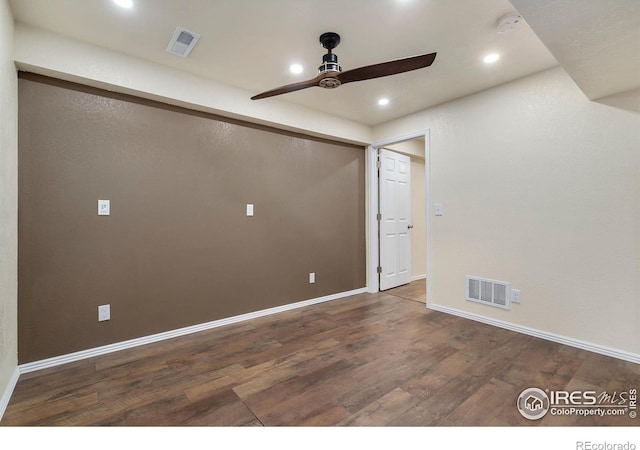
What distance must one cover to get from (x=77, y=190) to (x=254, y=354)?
195cm

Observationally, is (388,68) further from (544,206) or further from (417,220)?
(417,220)

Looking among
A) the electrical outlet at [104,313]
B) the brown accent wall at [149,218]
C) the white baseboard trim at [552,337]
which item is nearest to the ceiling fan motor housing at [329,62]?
the brown accent wall at [149,218]

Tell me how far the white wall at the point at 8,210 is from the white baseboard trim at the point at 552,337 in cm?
378

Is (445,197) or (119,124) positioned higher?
(119,124)

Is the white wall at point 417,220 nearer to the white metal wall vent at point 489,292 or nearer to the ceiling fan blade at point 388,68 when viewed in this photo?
the white metal wall vent at point 489,292

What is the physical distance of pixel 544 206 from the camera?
8.85 feet


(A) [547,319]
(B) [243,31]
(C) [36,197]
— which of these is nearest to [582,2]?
(B) [243,31]

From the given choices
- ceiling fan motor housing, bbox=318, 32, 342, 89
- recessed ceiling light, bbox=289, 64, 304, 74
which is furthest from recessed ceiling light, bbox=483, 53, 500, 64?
recessed ceiling light, bbox=289, 64, 304, 74

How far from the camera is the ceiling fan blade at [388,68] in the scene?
1.76 metres

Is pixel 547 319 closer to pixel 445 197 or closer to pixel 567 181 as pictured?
pixel 567 181

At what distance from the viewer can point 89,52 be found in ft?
7.45

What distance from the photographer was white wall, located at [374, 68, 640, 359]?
231 cm

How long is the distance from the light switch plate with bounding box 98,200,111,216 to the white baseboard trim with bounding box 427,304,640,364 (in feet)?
11.7

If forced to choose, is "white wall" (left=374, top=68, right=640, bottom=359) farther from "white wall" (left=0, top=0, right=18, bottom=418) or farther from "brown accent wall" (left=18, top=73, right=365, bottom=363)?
"white wall" (left=0, top=0, right=18, bottom=418)
